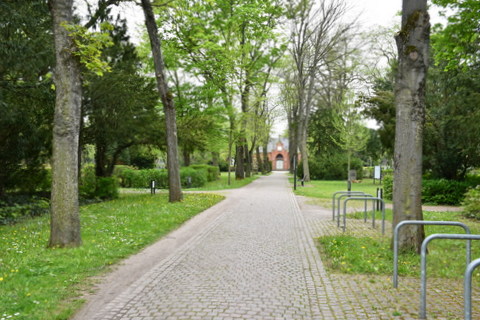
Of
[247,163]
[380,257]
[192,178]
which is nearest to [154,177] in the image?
[192,178]

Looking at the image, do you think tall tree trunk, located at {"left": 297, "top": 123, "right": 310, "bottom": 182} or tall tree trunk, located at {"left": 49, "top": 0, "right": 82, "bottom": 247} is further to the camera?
tall tree trunk, located at {"left": 297, "top": 123, "right": 310, "bottom": 182}

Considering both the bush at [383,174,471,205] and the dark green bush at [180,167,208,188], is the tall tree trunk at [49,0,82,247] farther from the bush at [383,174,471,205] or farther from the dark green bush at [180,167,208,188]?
the dark green bush at [180,167,208,188]

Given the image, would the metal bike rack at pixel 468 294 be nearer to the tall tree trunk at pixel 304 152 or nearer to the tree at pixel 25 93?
the tree at pixel 25 93

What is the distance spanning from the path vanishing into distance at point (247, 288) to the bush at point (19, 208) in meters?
6.82

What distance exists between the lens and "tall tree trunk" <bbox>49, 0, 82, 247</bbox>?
725 centimetres

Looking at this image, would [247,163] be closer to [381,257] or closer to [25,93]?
[25,93]

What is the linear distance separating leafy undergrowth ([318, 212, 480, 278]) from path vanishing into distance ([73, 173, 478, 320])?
29cm

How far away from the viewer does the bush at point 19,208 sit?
12.3m

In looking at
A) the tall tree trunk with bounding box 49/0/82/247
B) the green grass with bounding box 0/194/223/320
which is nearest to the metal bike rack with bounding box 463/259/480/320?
the green grass with bounding box 0/194/223/320

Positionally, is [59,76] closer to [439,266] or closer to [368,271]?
[368,271]

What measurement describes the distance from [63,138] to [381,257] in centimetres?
633

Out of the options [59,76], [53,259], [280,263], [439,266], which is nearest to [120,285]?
[53,259]

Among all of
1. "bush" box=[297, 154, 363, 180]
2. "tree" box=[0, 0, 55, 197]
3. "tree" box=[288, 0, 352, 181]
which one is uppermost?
"tree" box=[288, 0, 352, 181]

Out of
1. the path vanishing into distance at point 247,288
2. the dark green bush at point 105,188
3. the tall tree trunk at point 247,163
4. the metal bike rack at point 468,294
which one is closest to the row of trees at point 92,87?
the dark green bush at point 105,188
